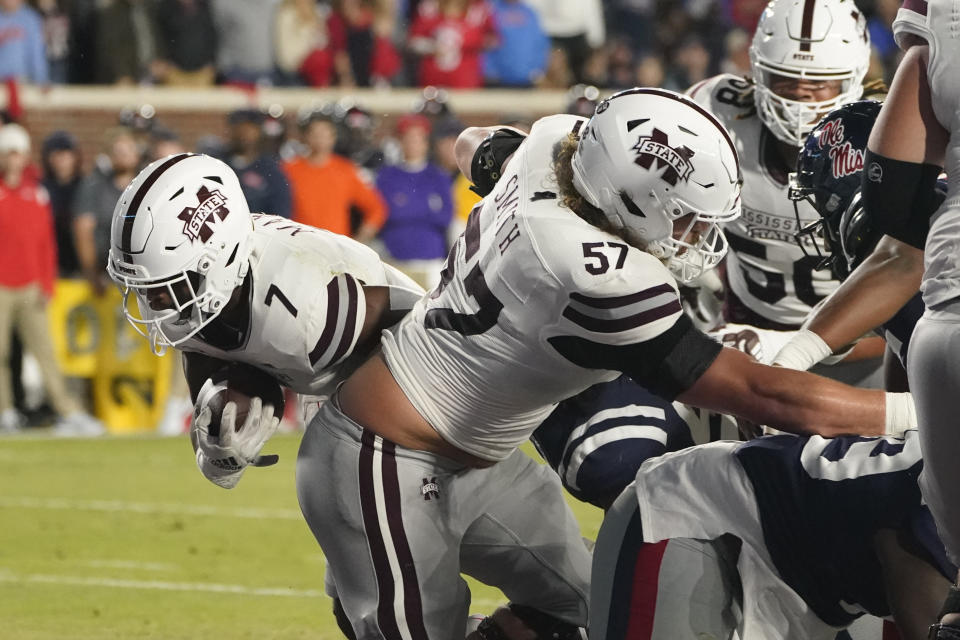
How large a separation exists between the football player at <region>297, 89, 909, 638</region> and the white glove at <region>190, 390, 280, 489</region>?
0.14 m

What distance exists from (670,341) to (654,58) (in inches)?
417

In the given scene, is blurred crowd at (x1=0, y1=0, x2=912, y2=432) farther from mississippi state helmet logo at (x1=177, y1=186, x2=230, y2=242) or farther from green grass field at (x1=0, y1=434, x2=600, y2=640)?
mississippi state helmet logo at (x1=177, y1=186, x2=230, y2=242)

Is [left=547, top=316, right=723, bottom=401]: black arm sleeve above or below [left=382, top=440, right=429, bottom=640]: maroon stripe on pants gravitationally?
above

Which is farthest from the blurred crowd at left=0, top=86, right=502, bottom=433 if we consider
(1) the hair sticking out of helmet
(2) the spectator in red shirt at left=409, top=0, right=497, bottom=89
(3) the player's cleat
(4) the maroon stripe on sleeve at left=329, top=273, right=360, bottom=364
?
(1) the hair sticking out of helmet

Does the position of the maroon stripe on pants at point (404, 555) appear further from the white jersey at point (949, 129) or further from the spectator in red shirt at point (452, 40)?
the spectator in red shirt at point (452, 40)

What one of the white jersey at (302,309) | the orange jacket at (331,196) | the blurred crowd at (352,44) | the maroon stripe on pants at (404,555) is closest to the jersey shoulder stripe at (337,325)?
the white jersey at (302,309)

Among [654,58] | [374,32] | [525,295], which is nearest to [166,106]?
[374,32]

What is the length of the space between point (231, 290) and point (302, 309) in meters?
0.19

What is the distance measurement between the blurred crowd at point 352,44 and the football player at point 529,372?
8.76 metres

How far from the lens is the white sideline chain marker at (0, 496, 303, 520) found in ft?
26.0

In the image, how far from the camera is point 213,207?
4.09m

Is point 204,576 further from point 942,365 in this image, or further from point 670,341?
point 942,365

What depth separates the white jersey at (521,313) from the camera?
3.48 meters

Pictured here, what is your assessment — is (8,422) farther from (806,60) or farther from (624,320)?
(624,320)
